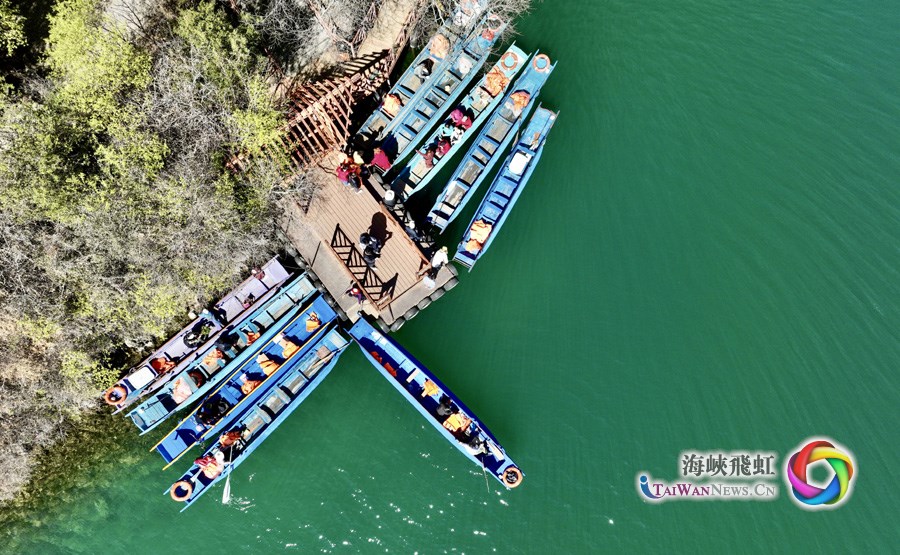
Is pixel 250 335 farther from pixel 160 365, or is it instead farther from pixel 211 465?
pixel 211 465

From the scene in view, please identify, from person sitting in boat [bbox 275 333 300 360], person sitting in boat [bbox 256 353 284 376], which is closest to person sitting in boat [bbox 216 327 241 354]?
person sitting in boat [bbox 256 353 284 376]

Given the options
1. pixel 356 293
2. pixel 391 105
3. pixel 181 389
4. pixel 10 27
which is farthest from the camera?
pixel 391 105

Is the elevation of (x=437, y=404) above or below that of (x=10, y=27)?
below

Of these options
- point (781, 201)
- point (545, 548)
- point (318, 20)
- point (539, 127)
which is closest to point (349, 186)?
point (318, 20)

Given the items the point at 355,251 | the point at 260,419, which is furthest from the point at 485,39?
the point at 260,419

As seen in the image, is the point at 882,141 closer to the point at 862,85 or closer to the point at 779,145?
the point at 862,85

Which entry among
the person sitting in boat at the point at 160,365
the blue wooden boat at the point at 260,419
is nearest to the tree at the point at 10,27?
the person sitting in boat at the point at 160,365
